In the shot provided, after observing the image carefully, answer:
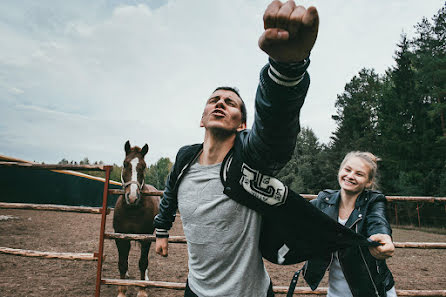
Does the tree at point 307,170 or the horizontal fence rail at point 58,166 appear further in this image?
the tree at point 307,170

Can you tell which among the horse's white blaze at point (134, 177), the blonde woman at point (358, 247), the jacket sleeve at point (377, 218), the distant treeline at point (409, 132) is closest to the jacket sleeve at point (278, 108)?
the blonde woman at point (358, 247)

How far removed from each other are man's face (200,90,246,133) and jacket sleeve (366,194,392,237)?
88cm

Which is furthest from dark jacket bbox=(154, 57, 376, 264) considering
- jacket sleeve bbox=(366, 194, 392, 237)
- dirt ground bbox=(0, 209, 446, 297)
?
dirt ground bbox=(0, 209, 446, 297)

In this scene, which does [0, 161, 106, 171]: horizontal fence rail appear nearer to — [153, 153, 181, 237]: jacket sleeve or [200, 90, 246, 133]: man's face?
[153, 153, 181, 237]: jacket sleeve

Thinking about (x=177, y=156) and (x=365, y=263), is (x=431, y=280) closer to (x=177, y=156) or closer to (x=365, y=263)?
(x=365, y=263)

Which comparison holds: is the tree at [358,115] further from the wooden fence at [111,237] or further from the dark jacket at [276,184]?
the dark jacket at [276,184]

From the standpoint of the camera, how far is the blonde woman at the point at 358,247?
1345mm

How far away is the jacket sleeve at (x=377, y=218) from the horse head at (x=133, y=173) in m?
2.45

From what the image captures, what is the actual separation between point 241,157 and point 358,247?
0.86 meters

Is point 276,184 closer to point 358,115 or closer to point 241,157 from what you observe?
point 241,157

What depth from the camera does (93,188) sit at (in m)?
18.0

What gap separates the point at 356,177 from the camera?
1761 mm

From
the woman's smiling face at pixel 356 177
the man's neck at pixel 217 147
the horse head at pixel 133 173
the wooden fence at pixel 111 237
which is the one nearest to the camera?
the man's neck at pixel 217 147

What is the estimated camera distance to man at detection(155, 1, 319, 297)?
0.62m
